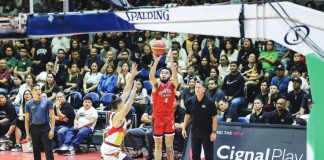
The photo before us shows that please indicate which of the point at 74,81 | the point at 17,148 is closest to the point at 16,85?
the point at 74,81

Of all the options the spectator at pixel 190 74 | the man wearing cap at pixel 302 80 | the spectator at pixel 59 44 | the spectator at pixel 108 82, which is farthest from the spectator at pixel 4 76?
the man wearing cap at pixel 302 80

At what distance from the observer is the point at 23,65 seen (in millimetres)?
20156

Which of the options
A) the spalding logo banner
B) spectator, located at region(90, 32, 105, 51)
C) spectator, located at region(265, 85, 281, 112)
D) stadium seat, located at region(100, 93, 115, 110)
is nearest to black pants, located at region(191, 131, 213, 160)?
the spalding logo banner

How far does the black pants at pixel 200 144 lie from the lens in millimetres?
13305

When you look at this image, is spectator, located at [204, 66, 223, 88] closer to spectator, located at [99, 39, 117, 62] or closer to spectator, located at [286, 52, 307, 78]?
spectator, located at [286, 52, 307, 78]

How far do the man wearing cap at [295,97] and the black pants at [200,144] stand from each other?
8.42ft

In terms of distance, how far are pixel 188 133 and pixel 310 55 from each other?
7.85m

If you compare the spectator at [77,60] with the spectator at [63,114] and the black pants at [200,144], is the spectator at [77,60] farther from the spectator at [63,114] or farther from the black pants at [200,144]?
the black pants at [200,144]

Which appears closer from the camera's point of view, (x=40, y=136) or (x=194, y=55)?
(x=40, y=136)

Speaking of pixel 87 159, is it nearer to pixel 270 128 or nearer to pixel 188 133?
pixel 188 133

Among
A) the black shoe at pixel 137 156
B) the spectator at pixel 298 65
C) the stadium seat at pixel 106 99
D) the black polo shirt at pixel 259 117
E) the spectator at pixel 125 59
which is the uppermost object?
the spectator at pixel 125 59

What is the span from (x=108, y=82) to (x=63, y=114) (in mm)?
1465

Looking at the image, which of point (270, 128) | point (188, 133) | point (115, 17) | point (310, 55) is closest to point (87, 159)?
point (188, 133)

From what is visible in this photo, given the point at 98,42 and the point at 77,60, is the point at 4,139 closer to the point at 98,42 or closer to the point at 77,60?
the point at 77,60
